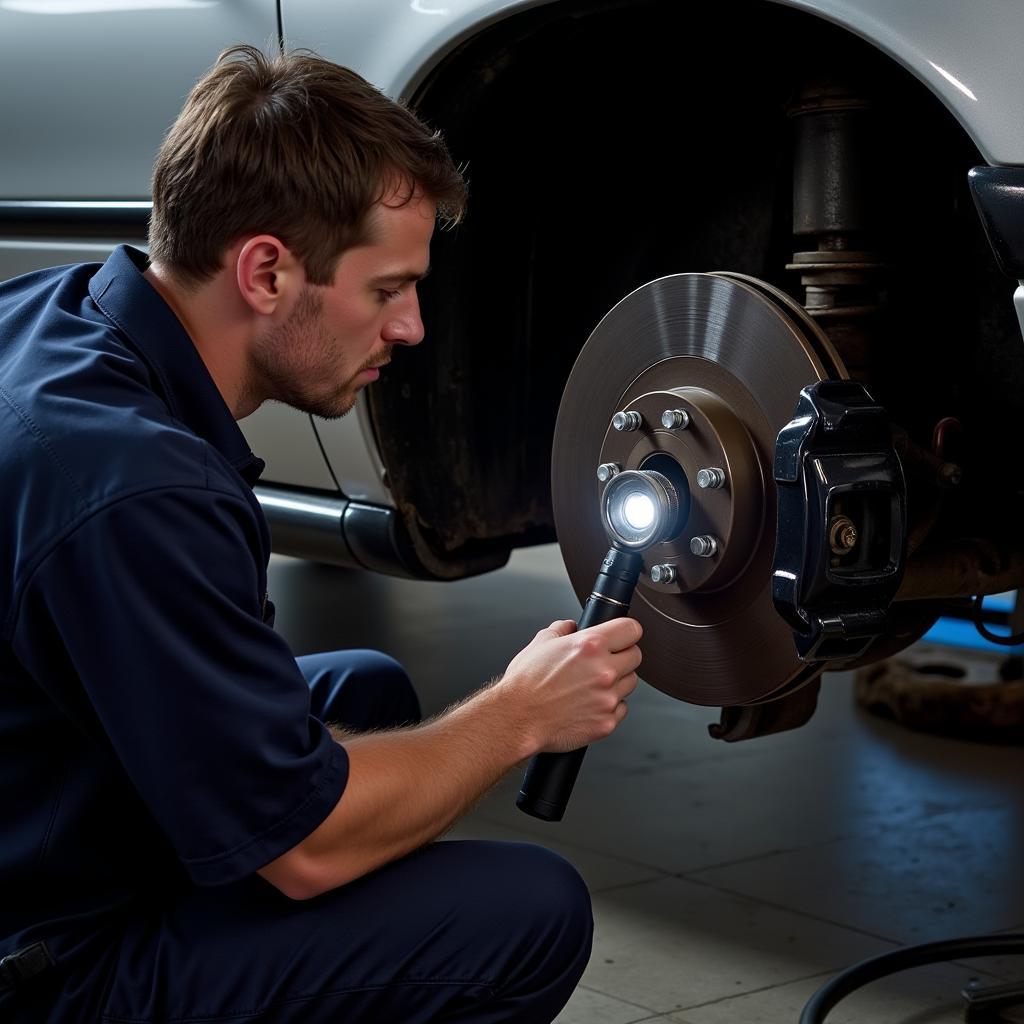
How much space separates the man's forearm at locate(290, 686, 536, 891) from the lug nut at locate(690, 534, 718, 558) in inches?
10.3

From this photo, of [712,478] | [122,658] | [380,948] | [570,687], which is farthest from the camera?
[712,478]

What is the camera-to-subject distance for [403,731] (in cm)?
122

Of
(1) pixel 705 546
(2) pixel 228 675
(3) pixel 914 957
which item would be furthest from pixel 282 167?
(3) pixel 914 957

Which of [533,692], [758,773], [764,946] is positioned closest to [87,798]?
[533,692]

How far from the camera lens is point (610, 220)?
1.95 metres

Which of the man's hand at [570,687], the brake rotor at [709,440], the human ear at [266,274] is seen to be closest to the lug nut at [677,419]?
the brake rotor at [709,440]

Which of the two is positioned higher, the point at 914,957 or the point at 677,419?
the point at 677,419

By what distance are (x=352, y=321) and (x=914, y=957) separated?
875mm

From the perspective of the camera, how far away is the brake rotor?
141 centimetres

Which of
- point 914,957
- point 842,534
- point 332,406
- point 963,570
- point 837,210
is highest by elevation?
point 837,210

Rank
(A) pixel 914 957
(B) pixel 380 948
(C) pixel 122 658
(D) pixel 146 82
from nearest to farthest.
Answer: (C) pixel 122 658, (B) pixel 380 948, (A) pixel 914 957, (D) pixel 146 82

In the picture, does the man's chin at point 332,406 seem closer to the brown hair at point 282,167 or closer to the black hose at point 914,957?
the brown hair at point 282,167

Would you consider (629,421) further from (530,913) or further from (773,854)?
(773,854)

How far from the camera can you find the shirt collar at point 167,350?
46.8 inches
